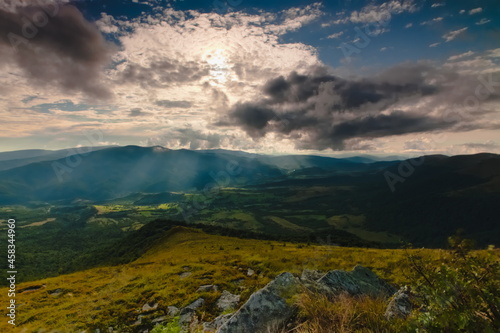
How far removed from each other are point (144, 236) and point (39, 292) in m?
82.0

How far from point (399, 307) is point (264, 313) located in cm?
485

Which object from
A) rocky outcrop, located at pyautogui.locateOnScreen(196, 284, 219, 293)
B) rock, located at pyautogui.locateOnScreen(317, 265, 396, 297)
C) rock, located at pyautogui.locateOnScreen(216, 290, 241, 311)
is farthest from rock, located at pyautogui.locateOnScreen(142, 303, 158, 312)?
rock, located at pyautogui.locateOnScreen(317, 265, 396, 297)

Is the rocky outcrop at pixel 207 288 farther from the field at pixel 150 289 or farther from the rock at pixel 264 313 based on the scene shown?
the rock at pixel 264 313

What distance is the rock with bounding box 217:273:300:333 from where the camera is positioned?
29.2 ft

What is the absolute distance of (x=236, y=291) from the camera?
65.1 ft

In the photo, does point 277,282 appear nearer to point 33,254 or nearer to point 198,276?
point 198,276

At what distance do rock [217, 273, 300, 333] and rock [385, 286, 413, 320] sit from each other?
3.22 metres

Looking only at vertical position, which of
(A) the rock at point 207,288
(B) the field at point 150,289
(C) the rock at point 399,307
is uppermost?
(C) the rock at point 399,307

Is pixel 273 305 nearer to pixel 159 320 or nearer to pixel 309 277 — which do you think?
pixel 309 277

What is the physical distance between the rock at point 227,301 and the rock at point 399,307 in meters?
10.5

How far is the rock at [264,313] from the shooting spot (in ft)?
29.2

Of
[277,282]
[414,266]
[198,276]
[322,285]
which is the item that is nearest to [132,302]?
[198,276]

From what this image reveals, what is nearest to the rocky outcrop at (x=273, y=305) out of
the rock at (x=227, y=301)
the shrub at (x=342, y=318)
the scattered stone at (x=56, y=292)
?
the shrub at (x=342, y=318)

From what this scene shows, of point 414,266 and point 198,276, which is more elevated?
point 414,266
